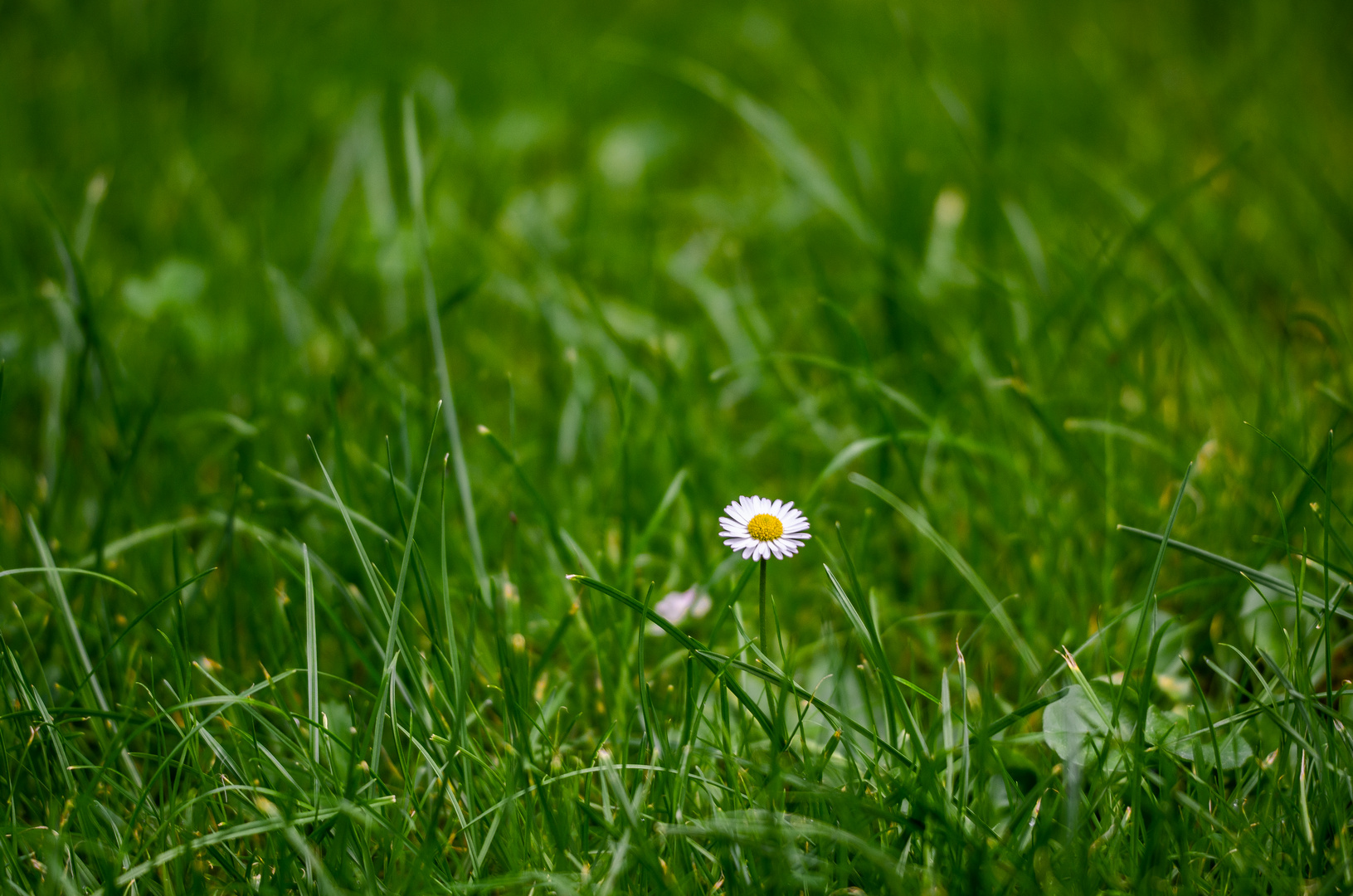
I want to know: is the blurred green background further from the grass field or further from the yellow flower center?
the yellow flower center

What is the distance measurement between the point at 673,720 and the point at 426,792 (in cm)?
33

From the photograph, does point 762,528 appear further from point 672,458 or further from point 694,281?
point 694,281

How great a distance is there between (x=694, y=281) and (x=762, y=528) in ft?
3.87

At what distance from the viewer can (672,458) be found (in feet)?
5.53

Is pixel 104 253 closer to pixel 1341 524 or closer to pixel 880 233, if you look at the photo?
pixel 880 233

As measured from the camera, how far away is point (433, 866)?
3.46ft

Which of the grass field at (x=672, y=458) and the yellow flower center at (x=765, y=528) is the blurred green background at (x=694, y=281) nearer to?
the grass field at (x=672, y=458)

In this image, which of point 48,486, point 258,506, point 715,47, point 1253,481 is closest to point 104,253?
point 48,486

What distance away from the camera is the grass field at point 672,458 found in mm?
1078

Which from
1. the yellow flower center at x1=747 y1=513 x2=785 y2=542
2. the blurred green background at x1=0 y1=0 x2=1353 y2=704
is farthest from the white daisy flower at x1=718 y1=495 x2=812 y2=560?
the blurred green background at x1=0 y1=0 x2=1353 y2=704

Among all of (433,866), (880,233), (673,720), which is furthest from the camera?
(880,233)

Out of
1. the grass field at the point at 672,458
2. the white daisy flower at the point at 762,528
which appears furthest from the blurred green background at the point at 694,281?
the white daisy flower at the point at 762,528

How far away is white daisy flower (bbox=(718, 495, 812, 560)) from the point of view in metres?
1.10

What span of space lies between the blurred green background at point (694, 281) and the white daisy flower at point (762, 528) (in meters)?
0.26
